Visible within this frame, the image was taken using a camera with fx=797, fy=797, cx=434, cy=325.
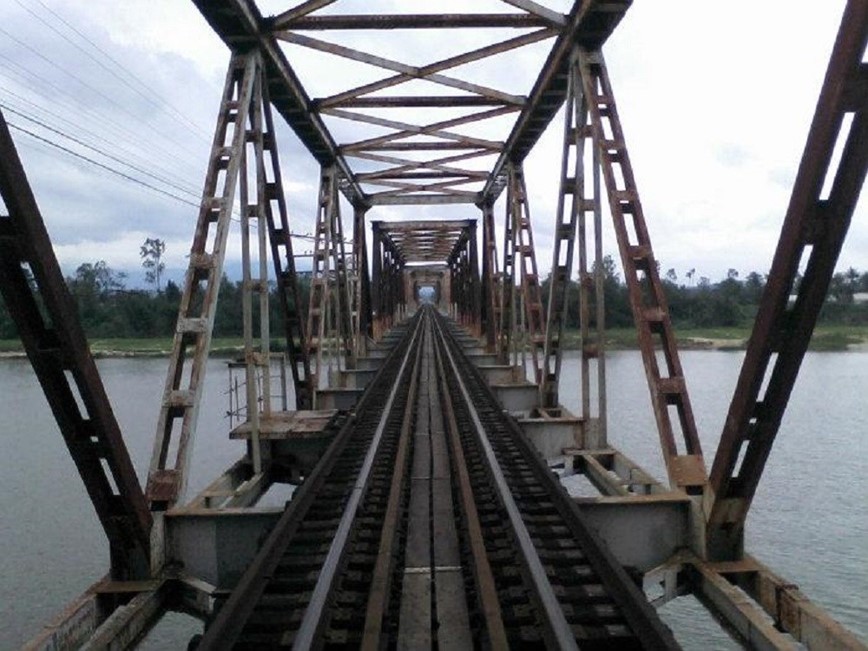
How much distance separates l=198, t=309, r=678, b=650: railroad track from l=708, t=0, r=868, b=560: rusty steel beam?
1.06 m

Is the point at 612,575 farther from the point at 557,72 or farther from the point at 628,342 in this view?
the point at 628,342

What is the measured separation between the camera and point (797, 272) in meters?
4.57

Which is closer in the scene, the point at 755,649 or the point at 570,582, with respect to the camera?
the point at 755,649

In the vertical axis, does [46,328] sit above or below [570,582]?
above

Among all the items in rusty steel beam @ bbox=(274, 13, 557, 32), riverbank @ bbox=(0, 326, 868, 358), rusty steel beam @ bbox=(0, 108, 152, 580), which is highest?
rusty steel beam @ bbox=(274, 13, 557, 32)

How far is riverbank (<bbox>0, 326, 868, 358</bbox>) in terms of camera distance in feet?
167

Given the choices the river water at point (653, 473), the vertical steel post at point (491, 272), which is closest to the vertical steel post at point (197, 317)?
the river water at point (653, 473)

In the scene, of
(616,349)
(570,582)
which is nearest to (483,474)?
(570,582)

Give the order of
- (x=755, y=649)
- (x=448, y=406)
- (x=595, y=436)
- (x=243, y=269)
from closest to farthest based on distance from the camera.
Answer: (x=755, y=649) < (x=243, y=269) < (x=595, y=436) < (x=448, y=406)

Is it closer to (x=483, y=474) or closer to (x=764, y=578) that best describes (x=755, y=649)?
(x=764, y=578)

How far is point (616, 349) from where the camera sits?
54250 mm

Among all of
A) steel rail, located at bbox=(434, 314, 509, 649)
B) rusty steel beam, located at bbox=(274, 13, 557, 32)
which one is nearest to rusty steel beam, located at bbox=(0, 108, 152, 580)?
steel rail, located at bbox=(434, 314, 509, 649)

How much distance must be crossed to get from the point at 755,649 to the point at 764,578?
31.9 inches

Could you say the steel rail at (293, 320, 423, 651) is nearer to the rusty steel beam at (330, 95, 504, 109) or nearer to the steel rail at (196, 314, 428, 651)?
the steel rail at (196, 314, 428, 651)
